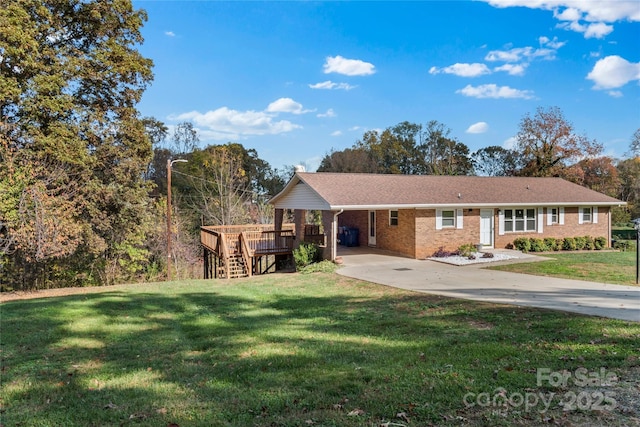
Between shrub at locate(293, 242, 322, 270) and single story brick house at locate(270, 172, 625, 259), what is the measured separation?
0.60 m

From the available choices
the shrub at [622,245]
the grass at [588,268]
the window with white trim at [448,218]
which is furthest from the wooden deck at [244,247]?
the shrub at [622,245]

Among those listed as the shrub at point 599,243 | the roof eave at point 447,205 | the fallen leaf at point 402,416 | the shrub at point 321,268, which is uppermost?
the roof eave at point 447,205

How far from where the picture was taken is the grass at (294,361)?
11.6 feet

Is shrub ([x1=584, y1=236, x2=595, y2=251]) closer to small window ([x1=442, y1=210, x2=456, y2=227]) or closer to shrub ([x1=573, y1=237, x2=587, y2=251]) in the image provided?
shrub ([x1=573, y1=237, x2=587, y2=251])

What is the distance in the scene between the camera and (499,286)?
427 inches

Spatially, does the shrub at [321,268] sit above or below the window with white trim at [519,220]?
below

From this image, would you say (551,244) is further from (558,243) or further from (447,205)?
(447,205)

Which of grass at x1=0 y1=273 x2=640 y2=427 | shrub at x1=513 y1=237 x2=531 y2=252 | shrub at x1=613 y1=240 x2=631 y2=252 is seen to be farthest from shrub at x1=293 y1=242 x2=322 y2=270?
shrub at x1=613 y1=240 x2=631 y2=252

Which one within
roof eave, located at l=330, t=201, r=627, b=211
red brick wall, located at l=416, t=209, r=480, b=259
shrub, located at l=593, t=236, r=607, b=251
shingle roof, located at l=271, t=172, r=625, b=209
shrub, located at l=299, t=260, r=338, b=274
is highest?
shingle roof, located at l=271, t=172, r=625, b=209

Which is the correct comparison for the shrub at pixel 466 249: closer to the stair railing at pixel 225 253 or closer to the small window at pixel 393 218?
the small window at pixel 393 218

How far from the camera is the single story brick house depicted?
17.4 m

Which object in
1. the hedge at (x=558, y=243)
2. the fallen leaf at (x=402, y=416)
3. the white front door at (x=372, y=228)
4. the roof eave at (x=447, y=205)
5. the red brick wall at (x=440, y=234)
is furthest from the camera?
the white front door at (x=372, y=228)

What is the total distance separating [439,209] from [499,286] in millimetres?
7434

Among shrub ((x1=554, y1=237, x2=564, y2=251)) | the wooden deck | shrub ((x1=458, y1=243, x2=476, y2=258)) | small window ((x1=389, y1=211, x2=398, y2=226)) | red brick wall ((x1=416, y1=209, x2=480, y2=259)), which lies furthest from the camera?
shrub ((x1=554, y1=237, x2=564, y2=251))
